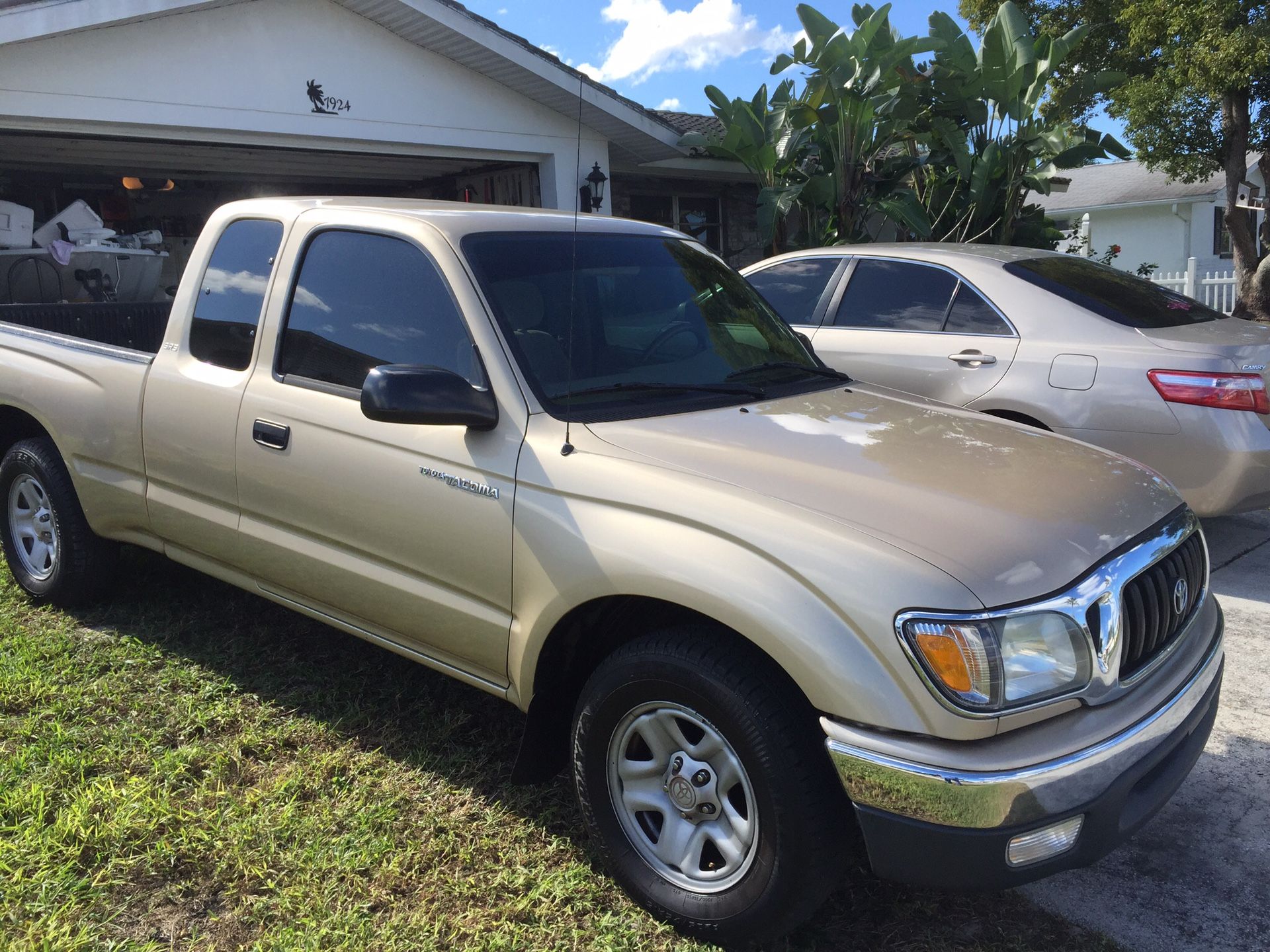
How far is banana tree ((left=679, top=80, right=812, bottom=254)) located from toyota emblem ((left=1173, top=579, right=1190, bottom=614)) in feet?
28.7

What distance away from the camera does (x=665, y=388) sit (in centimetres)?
311

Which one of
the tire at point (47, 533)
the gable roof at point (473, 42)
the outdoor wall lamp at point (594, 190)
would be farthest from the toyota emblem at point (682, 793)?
the outdoor wall lamp at point (594, 190)

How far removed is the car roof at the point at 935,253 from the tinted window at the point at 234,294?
3715mm

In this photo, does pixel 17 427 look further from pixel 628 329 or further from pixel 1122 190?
pixel 1122 190

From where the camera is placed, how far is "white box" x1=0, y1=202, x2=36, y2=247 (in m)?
8.80

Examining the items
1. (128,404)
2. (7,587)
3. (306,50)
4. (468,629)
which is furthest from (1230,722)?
(306,50)

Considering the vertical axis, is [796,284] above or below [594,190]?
below

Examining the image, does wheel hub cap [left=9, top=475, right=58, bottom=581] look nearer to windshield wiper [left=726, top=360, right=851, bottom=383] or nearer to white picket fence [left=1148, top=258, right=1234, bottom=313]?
windshield wiper [left=726, top=360, right=851, bottom=383]

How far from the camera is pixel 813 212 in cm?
1180

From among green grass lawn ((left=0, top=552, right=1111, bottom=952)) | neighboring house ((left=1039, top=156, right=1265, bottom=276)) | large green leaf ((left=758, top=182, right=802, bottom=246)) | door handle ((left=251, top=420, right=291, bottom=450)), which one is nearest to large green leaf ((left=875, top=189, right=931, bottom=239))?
large green leaf ((left=758, top=182, right=802, bottom=246))

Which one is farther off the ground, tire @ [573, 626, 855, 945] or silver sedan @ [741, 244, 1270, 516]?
silver sedan @ [741, 244, 1270, 516]

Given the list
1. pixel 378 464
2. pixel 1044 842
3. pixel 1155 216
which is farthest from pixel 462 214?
pixel 1155 216

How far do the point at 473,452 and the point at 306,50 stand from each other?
29.5 feet

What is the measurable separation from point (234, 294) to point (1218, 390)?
171 inches
